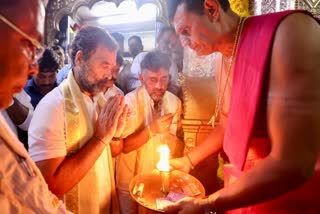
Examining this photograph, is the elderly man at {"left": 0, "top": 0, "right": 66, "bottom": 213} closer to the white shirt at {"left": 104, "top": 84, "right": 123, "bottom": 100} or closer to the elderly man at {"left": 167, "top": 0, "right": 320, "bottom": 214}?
the elderly man at {"left": 167, "top": 0, "right": 320, "bottom": 214}

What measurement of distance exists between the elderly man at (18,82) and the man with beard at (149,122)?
130cm

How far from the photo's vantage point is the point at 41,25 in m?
0.86

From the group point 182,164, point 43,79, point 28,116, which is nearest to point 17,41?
point 182,164

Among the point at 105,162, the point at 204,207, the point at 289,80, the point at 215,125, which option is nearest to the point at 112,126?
the point at 105,162

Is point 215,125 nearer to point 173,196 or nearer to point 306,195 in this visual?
point 173,196

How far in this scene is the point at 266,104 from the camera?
114 cm

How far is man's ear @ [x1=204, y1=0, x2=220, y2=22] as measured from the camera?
4.35 ft

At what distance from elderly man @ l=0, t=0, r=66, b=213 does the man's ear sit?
794 mm

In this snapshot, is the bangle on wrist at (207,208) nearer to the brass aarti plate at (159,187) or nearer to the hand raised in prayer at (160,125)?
the brass aarti plate at (159,187)

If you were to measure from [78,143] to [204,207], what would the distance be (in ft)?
2.65

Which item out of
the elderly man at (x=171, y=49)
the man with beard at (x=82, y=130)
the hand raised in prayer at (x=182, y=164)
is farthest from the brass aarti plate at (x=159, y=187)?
the elderly man at (x=171, y=49)

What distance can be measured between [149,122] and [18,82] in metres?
1.46

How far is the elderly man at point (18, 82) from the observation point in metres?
0.74

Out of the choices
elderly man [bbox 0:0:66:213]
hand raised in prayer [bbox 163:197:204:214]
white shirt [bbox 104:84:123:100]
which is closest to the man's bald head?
elderly man [bbox 0:0:66:213]
